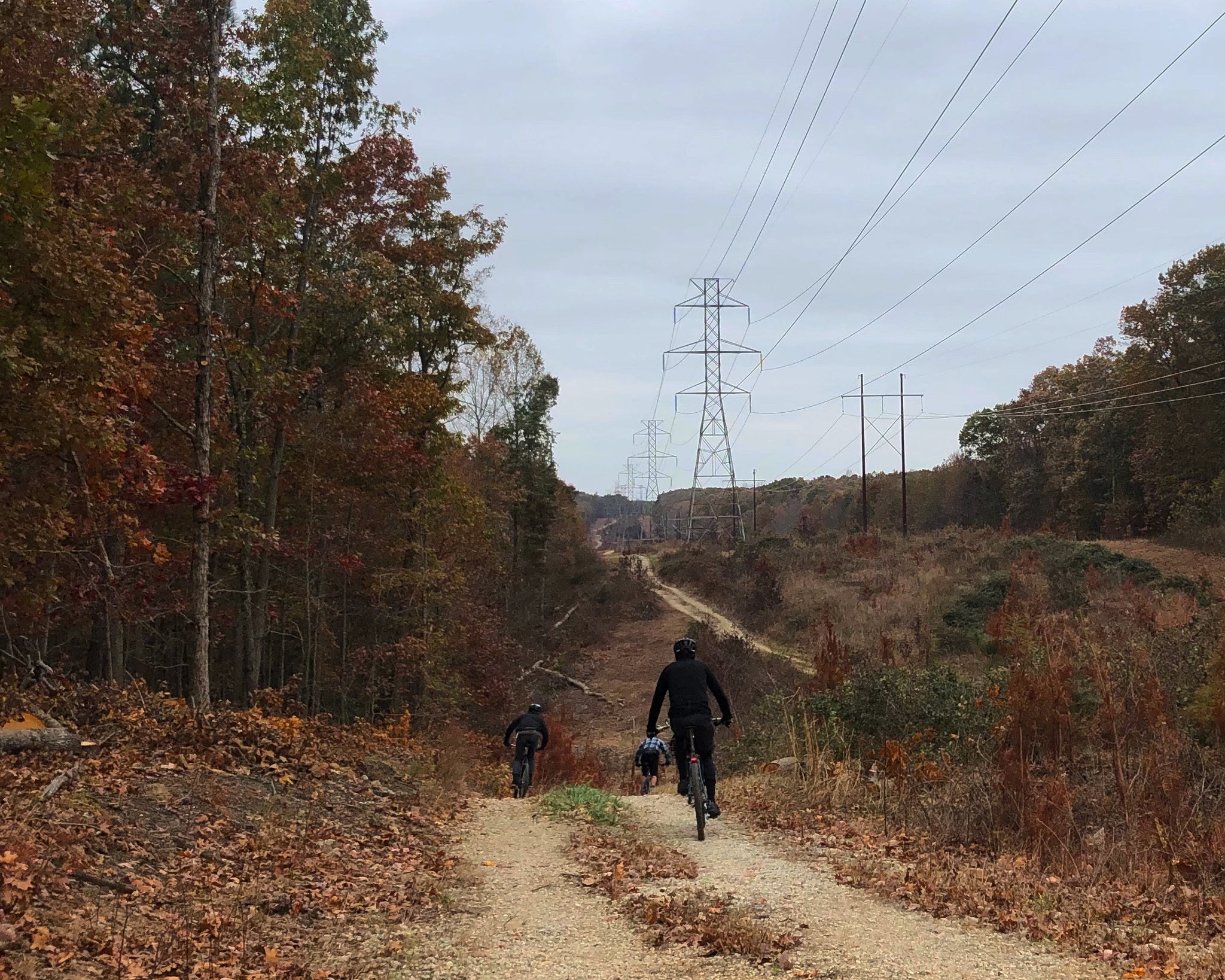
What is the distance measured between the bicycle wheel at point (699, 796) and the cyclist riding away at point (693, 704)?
0.17 m

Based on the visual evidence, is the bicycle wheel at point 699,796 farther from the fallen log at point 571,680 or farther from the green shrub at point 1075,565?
the fallen log at point 571,680

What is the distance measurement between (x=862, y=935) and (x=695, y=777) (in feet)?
11.0

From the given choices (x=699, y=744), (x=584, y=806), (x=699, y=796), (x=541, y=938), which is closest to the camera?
(x=541, y=938)

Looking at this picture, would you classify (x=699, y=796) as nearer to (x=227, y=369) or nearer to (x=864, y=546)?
(x=227, y=369)

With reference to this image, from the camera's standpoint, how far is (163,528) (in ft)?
64.6

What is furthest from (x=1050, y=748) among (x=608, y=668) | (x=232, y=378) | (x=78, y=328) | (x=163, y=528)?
(x=608, y=668)

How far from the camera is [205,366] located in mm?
13164

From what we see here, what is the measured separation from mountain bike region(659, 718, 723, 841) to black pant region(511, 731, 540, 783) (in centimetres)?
554

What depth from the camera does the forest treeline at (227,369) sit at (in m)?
9.24

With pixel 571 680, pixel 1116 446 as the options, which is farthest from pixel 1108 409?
pixel 571 680

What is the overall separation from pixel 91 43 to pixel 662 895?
17.2m

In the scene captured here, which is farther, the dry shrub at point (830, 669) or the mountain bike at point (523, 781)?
the dry shrub at point (830, 669)

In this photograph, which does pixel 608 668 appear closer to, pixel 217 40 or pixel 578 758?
pixel 578 758

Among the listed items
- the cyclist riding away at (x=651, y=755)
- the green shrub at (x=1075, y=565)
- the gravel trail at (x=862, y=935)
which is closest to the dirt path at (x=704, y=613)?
the green shrub at (x=1075, y=565)
